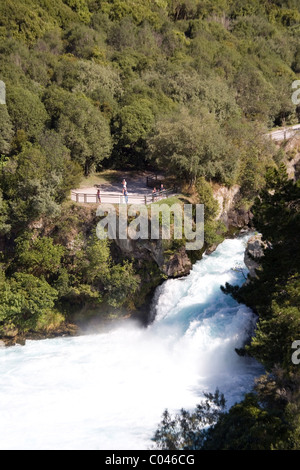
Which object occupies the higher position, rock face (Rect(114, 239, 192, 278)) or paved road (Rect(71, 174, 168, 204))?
paved road (Rect(71, 174, 168, 204))

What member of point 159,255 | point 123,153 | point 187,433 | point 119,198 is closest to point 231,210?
point 119,198

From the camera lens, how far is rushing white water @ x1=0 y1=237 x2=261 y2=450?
869 inches

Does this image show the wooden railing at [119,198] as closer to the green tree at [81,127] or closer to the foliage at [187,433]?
A: the green tree at [81,127]

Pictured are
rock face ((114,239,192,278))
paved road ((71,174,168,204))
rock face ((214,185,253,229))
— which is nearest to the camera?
rock face ((114,239,192,278))

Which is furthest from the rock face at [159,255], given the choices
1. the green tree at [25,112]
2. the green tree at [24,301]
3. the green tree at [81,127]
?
the green tree at [25,112]

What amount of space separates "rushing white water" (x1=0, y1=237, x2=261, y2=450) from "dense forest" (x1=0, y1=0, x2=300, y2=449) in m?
2.18

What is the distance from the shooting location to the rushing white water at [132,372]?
869 inches

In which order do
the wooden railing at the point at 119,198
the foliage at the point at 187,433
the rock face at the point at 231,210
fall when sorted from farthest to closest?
the rock face at the point at 231,210 < the wooden railing at the point at 119,198 < the foliage at the point at 187,433

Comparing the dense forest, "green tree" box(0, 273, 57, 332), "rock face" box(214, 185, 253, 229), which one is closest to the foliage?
the dense forest

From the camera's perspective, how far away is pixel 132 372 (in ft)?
88.0

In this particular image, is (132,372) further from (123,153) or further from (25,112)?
(25,112)

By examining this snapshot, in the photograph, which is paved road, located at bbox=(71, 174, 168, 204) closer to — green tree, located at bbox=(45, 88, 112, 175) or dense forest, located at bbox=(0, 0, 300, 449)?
dense forest, located at bbox=(0, 0, 300, 449)

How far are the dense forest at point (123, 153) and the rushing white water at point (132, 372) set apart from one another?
2.18 meters
